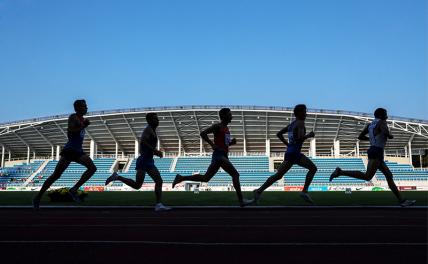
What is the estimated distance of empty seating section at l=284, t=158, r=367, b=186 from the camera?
44494mm

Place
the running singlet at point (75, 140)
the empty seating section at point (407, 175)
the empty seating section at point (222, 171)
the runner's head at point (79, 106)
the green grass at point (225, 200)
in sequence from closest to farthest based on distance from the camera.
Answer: the running singlet at point (75, 140), the runner's head at point (79, 106), the green grass at point (225, 200), the empty seating section at point (407, 175), the empty seating section at point (222, 171)

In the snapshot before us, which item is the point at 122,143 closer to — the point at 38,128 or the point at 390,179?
the point at 38,128

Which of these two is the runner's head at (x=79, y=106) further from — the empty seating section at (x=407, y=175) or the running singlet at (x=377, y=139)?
the empty seating section at (x=407, y=175)

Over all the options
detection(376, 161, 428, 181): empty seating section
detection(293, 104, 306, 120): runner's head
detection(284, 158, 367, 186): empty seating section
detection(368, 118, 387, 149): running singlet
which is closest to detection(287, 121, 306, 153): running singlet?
detection(293, 104, 306, 120): runner's head

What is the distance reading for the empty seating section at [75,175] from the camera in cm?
4881

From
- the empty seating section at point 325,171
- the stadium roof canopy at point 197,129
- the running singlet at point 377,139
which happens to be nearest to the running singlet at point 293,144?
the running singlet at point 377,139

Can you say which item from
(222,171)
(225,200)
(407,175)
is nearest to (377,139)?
(225,200)

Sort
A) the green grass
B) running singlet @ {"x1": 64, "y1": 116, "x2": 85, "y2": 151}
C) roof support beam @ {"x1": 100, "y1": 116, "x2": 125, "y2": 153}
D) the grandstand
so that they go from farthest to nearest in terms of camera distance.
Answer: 1. roof support beam @ {"x1": 100, "y1": 116, "x2": 125, "y2": 153}
2. the grandstand
3. the green grass
4. running singlet @ {"x1": 64, "y1": 116, "x2": 85, "y2": 151}

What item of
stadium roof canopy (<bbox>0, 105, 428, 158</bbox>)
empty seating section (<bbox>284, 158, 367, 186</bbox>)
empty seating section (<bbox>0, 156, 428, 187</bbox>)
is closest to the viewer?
empty seating section (<bbox>284, 158, 367, 186</bbox>)

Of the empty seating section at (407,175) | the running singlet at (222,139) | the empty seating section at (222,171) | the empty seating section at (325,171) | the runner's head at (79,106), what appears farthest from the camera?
the empty seating section at (222,171)

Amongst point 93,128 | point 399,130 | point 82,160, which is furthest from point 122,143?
point 82,160

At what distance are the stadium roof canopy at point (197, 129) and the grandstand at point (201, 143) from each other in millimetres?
119

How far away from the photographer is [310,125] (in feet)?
171
